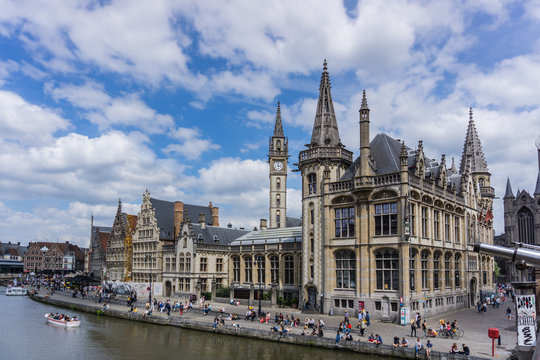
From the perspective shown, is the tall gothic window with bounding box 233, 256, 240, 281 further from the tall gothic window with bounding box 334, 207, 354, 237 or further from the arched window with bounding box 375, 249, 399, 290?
the arched window with bounding box 375, 249, 399, 290

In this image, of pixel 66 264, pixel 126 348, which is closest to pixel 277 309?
pixel 126 348

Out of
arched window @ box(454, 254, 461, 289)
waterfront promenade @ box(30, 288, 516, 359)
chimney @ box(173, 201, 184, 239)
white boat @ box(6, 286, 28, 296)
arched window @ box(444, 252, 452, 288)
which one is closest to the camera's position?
waterfront promenade @ box(30, 288, 516, 359)

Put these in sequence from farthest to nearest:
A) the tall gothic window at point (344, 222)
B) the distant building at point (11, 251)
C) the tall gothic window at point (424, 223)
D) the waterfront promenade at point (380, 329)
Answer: the distant building at point (11, 251)
the tall gothic window at point (344, 222)
the tall gothic window at point (424, 223)
the waterfront promenade at point (380, 329)

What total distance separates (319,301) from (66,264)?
13248 cm

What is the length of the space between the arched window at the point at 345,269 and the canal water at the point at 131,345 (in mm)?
11765

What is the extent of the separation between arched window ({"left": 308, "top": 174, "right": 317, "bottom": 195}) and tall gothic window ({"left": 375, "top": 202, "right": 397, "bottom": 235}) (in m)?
8.23

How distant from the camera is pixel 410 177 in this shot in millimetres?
40250

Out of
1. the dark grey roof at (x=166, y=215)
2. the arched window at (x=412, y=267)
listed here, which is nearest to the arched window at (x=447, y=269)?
the arched window at (x=412, y=267)

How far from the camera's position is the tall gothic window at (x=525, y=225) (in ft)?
369

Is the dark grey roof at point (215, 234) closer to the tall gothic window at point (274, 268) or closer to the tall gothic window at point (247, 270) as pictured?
the tall gothic window at point (247, 270)

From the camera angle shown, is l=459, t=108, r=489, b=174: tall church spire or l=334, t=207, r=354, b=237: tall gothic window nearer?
l=334, t=207, r=354, b=237: tall gothic window

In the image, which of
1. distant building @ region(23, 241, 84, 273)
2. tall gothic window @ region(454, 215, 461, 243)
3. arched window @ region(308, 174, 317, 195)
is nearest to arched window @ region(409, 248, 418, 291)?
arched window @ region(308, 174, 317, 195)

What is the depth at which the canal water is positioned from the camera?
30.8m

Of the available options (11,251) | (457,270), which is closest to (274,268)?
(457,270)
